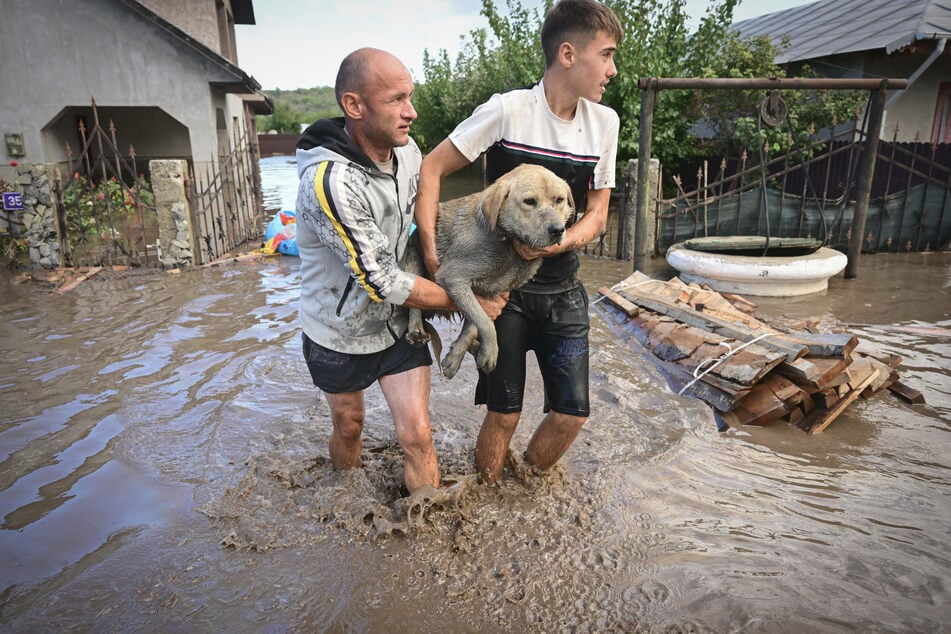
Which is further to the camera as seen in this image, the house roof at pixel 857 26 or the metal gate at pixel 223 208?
the house roof at pixel 857 26

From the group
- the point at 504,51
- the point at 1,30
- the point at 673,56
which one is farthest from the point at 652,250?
the point at 1,30

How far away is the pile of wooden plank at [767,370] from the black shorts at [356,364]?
9.37 ft

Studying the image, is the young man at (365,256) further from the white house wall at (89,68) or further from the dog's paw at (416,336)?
the white house wall at (89,68)

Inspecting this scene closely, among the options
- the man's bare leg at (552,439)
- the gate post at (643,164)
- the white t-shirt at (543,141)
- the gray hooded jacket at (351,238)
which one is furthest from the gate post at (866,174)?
the gray hooded jacket at (351,238)

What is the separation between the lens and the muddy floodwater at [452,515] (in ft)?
9.68

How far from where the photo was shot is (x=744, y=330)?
5.62m

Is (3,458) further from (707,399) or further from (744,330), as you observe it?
(744,330)

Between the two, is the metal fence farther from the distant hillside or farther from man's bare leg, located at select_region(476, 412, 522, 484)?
the distant hillside

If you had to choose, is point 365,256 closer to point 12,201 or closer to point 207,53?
point 12,201

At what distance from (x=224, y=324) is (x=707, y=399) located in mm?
5577

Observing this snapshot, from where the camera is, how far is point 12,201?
9828mm

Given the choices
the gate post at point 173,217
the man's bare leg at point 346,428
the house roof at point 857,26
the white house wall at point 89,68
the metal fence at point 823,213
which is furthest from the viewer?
the house roof at point 857,26

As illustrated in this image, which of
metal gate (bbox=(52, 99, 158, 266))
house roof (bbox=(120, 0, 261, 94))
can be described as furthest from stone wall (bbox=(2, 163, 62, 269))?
house roof (bbox=(120, 0, 261, 94))

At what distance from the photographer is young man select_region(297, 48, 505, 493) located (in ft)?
9.64
